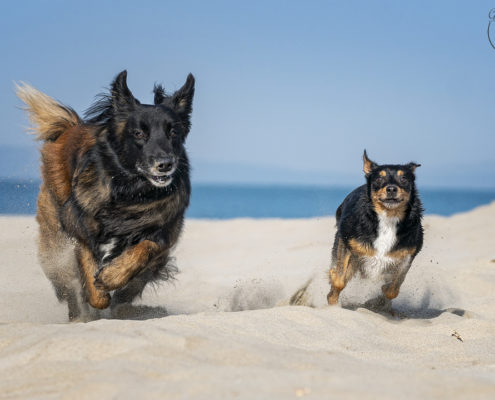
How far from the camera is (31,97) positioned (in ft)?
20.1

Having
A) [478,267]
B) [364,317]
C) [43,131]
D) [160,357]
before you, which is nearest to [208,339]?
[160,357]

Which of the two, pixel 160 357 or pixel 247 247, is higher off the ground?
pixel 160 357

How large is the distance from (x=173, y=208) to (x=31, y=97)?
7.62 ft

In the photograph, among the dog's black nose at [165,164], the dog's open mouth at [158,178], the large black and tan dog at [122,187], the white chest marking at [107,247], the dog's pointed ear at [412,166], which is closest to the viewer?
the dog's black nose at [165,164]

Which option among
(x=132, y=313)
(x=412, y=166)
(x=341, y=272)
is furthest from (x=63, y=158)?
(x=412, y=166)

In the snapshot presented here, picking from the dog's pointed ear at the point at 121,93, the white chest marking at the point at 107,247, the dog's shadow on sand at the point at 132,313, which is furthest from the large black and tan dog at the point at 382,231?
the dog's pointed ear at the point at 121,93

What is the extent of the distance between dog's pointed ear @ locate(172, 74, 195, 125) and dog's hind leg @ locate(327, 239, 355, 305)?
2.14 m

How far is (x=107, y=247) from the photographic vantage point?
4949mm

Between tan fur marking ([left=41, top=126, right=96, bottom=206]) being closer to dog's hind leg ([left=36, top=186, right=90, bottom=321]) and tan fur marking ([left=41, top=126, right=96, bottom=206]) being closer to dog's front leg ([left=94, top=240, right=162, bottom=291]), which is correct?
dog's hind leg ([left=36, top=186, right=90, bottom=321])

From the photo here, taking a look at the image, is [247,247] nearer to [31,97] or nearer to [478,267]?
[478,267]

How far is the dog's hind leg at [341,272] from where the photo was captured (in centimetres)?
598

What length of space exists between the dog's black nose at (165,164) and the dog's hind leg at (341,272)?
2320 mm

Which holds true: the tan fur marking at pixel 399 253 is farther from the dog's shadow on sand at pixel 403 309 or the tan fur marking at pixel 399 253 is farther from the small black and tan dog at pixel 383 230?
the dog's shadow on sand at pixel 403 309

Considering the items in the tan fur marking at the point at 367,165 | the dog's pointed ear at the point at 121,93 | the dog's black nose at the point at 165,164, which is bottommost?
the dog's black nose at the point at 165,164
